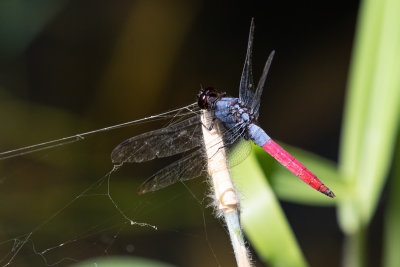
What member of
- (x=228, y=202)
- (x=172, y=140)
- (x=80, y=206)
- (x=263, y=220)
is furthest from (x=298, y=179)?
(x=80, y=206)

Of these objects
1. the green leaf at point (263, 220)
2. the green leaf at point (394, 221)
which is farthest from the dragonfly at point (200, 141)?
the green leaf at point (394, 221)

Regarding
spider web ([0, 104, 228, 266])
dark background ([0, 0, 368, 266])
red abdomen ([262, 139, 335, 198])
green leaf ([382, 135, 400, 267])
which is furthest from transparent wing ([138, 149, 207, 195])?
green leaf ([382, 135, 400, 267])

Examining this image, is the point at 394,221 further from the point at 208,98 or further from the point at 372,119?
the point at 208,98

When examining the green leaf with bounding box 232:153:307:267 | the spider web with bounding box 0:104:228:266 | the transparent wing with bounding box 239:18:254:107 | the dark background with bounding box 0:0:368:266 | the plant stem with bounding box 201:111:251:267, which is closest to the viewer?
the plant stem with bounding box 201:111:251:267

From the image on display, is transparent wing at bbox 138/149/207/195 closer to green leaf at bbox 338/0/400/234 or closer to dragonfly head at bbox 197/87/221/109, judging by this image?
dragonfly head at bbox 197/87/221/109

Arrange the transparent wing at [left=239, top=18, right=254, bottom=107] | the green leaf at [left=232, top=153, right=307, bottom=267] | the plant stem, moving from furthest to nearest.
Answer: the transparent wing at [left=239, top=18, right=254, bottom=107] → the green leaf at [left=232, top=153, right=307, bottom=267] → the plant stem

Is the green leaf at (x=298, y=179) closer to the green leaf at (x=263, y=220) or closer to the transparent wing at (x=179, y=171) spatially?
the green leaf at (x=263, y=220)
